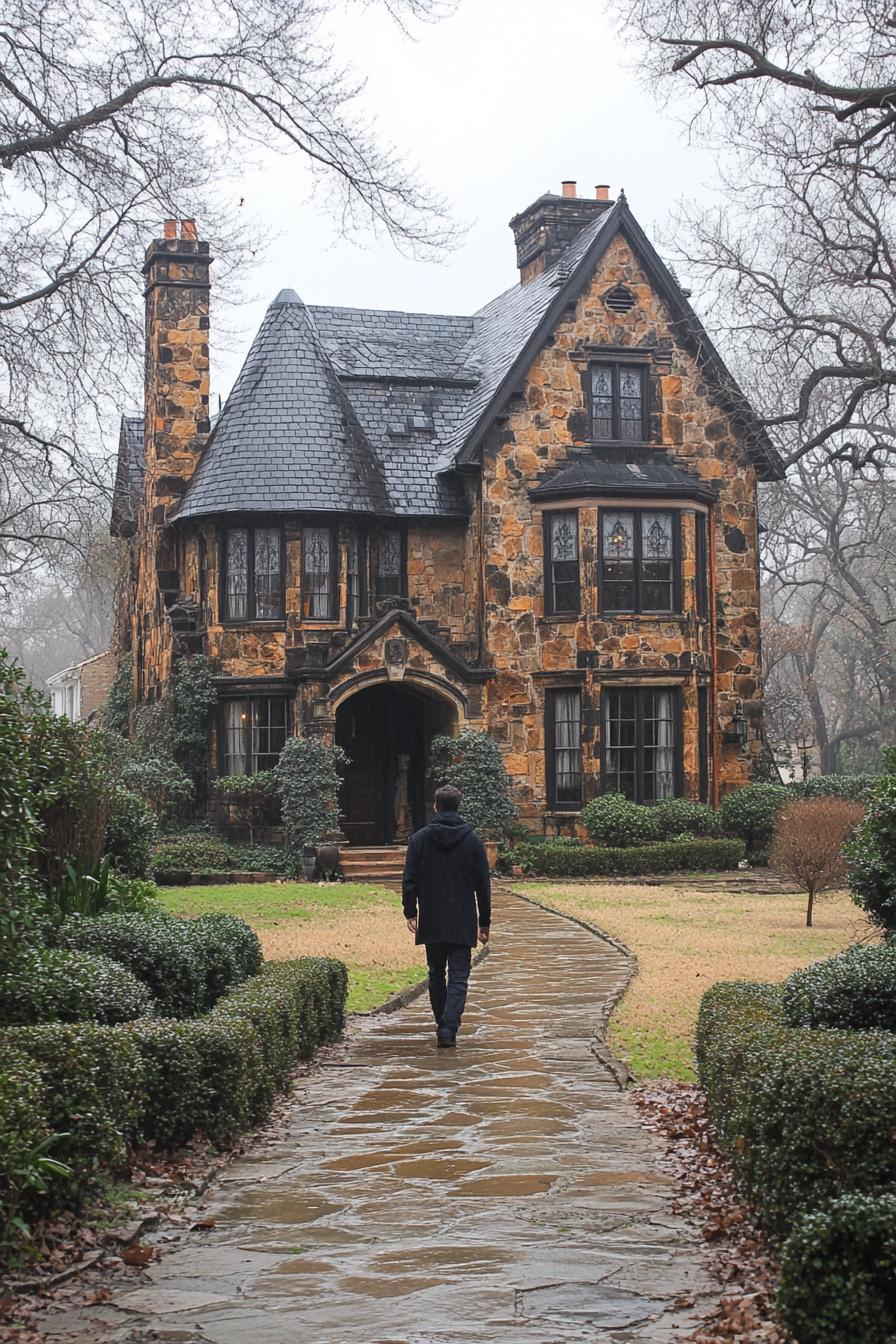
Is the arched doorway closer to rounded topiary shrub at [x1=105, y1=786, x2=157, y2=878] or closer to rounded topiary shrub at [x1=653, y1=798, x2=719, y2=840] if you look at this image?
rounded topiary shrub at [x1=653, y1=798, x2=719, y2=840]

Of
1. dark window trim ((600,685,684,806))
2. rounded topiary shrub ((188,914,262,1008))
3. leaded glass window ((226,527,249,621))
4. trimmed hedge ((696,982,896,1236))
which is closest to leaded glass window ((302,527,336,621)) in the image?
leaded glass window ((226,527,249,621))

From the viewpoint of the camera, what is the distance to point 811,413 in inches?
1778

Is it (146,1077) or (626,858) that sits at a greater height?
(626,858)

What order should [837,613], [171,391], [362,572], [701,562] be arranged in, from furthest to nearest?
[837,613] → [171,391] → [701,562] → [362,572]

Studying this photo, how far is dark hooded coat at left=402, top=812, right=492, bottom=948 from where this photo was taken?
→ 11750mm

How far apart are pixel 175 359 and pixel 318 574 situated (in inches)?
198

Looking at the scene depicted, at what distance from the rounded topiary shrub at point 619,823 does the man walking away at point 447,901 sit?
1674 centimetres

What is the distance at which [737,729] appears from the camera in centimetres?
3153

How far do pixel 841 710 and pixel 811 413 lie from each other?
1832cm

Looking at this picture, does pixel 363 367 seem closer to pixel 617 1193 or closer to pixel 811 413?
pixel 811 413

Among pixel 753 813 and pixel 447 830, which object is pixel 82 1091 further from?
pixel 753 813

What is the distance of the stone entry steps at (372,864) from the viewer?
92.8ft

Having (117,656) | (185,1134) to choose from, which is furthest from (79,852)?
(117,656)

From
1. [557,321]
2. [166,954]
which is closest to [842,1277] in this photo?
[166,954]
